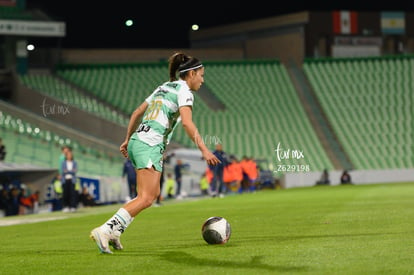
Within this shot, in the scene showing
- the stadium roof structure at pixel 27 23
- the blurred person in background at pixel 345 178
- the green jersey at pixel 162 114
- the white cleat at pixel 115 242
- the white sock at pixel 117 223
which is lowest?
the white cleat at pixel 115 242

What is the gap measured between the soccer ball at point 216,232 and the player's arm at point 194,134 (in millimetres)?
1744

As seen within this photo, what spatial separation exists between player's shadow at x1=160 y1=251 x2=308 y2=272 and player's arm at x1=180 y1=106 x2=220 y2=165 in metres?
1.01

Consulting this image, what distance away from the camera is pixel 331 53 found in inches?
2318

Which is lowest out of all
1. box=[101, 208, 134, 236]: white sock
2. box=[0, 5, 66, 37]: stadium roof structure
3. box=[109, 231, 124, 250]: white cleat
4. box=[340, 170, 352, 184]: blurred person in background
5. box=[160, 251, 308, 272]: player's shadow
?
box=[160, 251, 308, 272]: player's shadow

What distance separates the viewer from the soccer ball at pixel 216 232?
1106 cm

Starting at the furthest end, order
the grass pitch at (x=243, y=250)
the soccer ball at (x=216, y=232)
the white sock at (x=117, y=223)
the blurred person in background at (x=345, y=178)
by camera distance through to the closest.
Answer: the blurred person in background at (x=345, y=178) < the soccer ball at (x=216, y=232) < the white sock at (x=117, y=223) < the grass pitch at (x=243, y=250)

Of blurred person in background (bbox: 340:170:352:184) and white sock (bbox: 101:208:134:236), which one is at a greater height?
blurred person in background (bbox: 340:170:352:184)

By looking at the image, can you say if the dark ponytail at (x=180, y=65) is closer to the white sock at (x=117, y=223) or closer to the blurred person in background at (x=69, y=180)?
the white sock at (x=117, y=223)

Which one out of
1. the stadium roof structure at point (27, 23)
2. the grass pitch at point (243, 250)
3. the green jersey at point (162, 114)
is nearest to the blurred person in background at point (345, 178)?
the stadium roof structure at point (27, 23)

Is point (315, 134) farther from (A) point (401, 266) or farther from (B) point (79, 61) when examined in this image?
(A) point (401, 266)

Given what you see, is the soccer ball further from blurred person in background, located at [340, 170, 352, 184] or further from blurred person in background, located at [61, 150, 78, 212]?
blurred person in background, located at [340, 170, 352, 184]

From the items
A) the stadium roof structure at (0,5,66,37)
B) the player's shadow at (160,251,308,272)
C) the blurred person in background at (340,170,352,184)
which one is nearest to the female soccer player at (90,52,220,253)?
the player's shadow at (160,251,308,272)

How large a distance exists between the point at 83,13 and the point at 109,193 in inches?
873

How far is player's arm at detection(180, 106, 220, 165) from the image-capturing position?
30.3 ft
